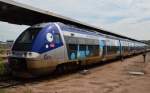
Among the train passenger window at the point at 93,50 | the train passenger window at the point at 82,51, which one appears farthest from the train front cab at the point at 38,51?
the train passenger window at the point at 93,50

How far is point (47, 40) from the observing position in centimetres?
1452

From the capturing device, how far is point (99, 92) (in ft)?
36.0

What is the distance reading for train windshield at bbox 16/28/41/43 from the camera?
14.6 meters

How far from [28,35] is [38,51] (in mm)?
1569

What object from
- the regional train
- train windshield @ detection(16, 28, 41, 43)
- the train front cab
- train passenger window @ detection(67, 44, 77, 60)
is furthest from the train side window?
train windshield @ detection(16, 28, 41, 43)

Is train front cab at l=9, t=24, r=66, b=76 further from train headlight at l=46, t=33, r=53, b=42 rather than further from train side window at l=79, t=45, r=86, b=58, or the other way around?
train side window at l=79, t=45, r=86, b=58

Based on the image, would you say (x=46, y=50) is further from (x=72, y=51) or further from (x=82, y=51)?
(x=82, y=51)

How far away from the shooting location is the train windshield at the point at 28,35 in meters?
14.6

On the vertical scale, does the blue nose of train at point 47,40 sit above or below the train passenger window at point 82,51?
above

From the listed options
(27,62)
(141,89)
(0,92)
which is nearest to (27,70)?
(27,62)

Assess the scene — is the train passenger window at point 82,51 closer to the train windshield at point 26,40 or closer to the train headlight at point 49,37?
the train headlight at point 49,37

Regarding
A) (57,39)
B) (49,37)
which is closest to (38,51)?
(49,37)

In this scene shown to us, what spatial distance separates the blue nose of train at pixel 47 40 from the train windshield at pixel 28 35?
340 mm

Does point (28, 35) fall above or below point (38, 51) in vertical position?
above
